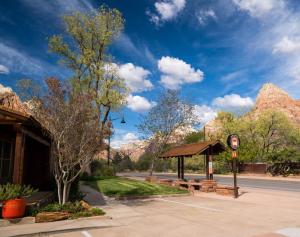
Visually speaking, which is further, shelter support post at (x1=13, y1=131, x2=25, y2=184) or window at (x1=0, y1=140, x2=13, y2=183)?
window at (x1=0, y1=140, x2=13, y2=183)

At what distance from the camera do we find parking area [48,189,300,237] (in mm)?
8828

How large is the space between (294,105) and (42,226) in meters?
113

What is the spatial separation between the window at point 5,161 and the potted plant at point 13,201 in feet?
10.2

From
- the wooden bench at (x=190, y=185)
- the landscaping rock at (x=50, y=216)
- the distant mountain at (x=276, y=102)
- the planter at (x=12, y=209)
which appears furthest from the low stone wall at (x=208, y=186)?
the distant mountain at (x=276, y=102)

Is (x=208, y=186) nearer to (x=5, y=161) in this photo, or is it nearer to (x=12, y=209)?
(x=5, y=161)

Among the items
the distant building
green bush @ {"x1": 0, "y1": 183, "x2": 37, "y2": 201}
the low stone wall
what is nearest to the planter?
green bush @ {"x1": 0, "y1": 183, "x2": 37, "y2": 201}

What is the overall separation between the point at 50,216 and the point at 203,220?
510 cm

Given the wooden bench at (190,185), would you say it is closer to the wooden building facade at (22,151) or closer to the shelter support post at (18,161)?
the wooden building facade at (22,151)

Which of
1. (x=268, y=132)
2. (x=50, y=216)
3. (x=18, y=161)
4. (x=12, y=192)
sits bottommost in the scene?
(x=50, y=216)

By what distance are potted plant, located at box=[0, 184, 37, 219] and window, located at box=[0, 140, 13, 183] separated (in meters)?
3.11

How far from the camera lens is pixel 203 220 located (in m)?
10.6

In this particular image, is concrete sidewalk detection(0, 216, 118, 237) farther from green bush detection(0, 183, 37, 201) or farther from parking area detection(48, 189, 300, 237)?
green bush detection(0, 183, 37, 201)

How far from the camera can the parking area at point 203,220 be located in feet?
29.0

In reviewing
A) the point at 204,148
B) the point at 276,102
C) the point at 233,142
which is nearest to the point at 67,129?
the point at 233,142
